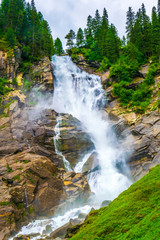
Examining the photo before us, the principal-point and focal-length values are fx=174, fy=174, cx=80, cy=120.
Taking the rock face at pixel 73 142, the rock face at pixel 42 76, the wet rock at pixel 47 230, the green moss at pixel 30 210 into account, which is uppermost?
the rock face at pixel 42 76

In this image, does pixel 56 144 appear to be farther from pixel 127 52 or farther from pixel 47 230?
pixel 127 52

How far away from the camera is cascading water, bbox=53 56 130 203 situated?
71.8 feet

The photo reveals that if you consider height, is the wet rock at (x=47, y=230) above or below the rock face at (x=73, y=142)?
below

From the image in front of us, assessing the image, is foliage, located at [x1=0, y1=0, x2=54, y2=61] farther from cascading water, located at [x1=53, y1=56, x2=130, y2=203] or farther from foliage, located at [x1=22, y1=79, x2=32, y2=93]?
foliage, located at [x1=22, y1=79, x2=32, y2=93]

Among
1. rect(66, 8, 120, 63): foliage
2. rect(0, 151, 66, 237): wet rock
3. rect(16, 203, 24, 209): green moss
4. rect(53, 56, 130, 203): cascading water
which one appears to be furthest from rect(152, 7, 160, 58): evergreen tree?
rect(16, 203, 24, 209): green moss

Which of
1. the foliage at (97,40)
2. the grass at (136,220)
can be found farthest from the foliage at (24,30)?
the grass at (136,220)

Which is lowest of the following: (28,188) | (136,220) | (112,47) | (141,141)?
(28,188)

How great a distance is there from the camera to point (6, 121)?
2308cm

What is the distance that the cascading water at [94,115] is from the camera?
21891 millimetres

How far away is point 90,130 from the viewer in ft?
96.3

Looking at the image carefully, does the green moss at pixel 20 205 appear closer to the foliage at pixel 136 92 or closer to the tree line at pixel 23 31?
the foliage at pixel 136 92

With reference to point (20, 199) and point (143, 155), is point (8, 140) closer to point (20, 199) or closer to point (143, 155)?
point (20, 199)

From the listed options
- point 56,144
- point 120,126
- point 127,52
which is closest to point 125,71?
point 127,52

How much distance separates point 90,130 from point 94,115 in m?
5.74
